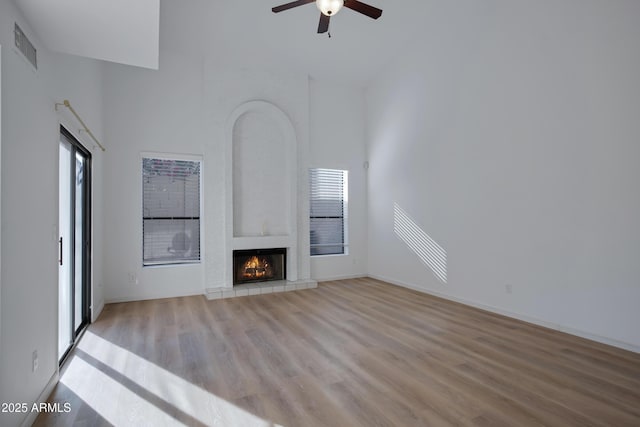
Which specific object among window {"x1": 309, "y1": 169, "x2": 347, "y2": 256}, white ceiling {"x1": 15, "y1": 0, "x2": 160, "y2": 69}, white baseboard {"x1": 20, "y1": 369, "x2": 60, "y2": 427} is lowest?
white baseboard {"x1": 20, "y1": 369, "x2": 60, "y2": 427}

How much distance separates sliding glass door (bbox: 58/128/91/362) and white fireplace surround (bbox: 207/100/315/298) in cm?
200

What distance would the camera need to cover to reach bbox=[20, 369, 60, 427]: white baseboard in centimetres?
198

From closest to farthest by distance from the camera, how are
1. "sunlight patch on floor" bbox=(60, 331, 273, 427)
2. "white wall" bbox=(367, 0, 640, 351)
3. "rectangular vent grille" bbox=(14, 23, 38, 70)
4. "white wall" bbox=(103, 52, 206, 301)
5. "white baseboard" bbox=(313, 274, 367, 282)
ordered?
"rectangular vent grille" bbox=(14, 23, 38, 70)
"sunlight patch on floor" bbox=(60, 331, 273, 427)
"white wall" bbox=(367, 0, 640, 351)
"white wall" bbox=(103, 52, 206, 301)
"white baseboard" bbox=(313, 274, 367, 282)

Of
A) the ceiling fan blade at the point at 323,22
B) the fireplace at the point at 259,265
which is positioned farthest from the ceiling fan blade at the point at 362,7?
the fireplace at the point at 259,265

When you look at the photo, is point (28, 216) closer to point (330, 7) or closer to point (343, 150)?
point (330, 7)

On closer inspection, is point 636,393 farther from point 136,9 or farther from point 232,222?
point 232,222

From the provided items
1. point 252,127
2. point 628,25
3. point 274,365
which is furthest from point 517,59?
point 274,365

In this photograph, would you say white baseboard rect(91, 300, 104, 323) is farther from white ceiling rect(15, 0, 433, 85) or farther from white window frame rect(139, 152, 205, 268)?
white ceiling rect(15, 0, 433, 85)

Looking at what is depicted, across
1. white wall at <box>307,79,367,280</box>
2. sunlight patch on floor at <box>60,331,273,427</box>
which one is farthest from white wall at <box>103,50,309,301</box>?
sunlight patch on floor at <box>60,331,273,427</box>

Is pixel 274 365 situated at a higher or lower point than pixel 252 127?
lower

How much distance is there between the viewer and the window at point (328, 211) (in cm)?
670

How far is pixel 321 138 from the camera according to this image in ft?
21.9

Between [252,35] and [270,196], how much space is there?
2665mm

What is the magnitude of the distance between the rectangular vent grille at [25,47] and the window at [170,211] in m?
3.16
